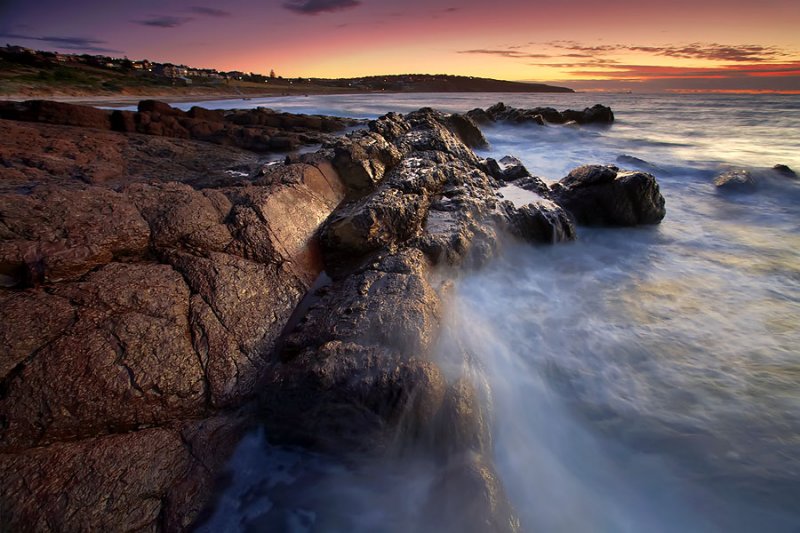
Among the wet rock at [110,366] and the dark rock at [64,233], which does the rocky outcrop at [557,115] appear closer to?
the dark rock at [64,233]

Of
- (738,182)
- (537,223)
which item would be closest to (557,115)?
(738,182)

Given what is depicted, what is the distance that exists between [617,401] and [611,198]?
4.90 meters

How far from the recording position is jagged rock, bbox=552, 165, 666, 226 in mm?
7410

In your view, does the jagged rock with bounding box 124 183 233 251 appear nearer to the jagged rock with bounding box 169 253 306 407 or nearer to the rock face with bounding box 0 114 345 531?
the rock face with bounding box 0 114 345 531

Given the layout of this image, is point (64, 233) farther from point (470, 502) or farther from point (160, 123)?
point (160, 123)

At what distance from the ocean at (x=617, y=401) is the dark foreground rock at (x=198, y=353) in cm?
30

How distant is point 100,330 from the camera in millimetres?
2824

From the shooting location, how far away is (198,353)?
124 inches

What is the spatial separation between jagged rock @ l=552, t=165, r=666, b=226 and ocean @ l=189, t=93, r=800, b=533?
0.30m

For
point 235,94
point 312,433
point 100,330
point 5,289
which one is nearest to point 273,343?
point 312,433

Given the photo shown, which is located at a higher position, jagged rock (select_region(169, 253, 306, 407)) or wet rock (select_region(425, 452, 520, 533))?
jagged rock (select_region(169, 253, 306, 407))

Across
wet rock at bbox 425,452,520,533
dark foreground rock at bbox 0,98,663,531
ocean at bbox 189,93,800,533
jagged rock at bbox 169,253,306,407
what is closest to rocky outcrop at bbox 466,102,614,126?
ocean at bbox 189,93,800,533

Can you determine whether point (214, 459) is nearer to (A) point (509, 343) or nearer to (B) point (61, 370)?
(B) point (61, 370)

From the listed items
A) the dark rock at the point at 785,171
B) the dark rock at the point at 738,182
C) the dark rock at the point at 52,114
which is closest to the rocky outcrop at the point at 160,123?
the dark rock at the point at 52,114
